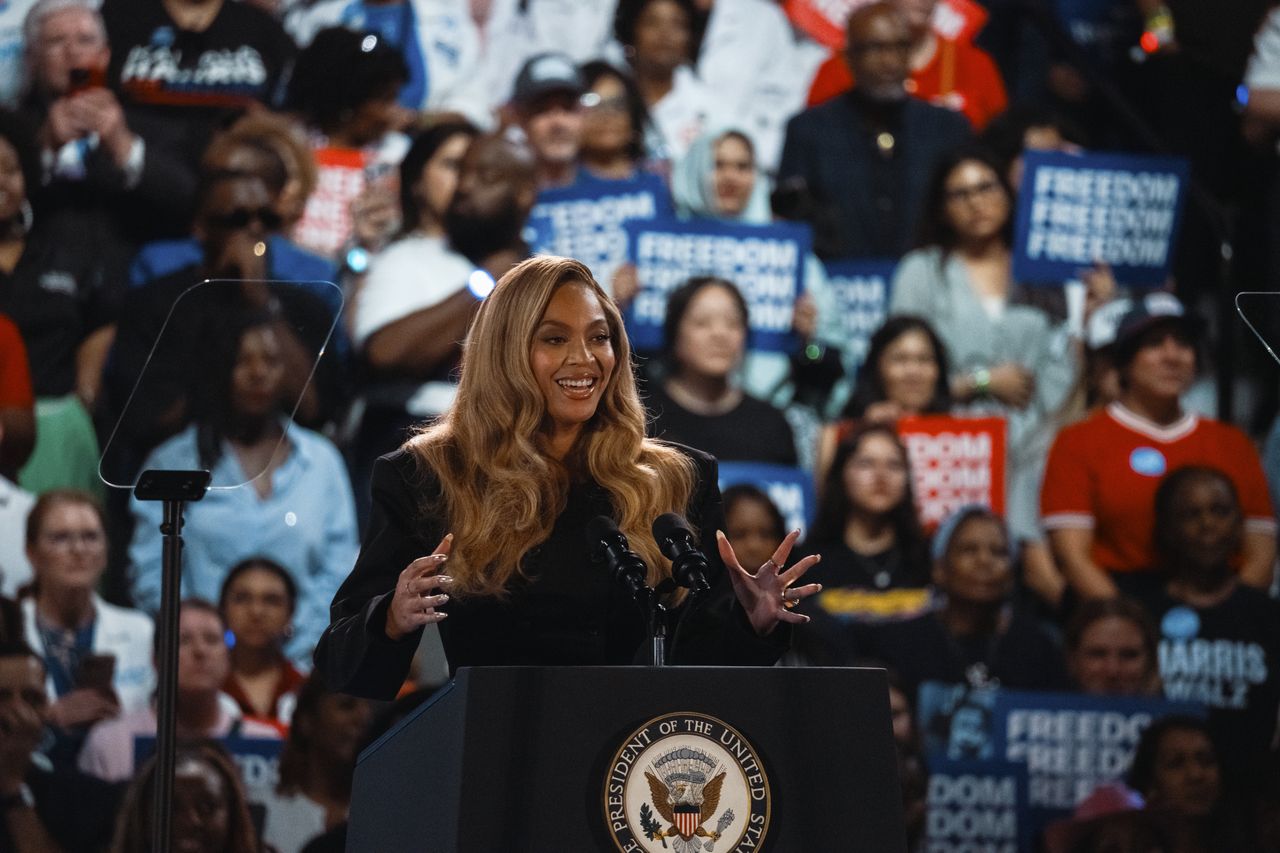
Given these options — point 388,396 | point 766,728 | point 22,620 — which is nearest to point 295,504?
point 388,396

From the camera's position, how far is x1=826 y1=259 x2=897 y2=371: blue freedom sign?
717 cm

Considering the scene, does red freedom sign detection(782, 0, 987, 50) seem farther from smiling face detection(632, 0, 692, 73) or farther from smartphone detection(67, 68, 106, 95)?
smartphone detection(67, 68, 106, 95)

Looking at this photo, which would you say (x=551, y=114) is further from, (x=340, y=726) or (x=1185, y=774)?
(x=1185, y=774)

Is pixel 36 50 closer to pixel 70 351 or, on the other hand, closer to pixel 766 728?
pixel 70 351

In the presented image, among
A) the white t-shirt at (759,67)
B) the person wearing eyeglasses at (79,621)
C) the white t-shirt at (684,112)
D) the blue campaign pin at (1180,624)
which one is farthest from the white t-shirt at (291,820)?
the white t-shirt at (759,67)

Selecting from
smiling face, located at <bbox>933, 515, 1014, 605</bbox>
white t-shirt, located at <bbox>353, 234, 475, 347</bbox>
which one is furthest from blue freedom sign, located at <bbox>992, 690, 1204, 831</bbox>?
white t-shirt, located at <bbox>353, 234, 475, 347</bbox>

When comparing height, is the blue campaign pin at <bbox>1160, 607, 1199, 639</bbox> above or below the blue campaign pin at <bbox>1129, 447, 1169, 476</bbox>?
below

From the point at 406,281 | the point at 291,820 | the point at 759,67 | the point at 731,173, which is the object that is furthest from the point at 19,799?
the point at 759,67

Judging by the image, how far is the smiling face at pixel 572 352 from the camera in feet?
9.81

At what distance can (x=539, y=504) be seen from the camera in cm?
297

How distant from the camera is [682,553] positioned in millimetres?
2541

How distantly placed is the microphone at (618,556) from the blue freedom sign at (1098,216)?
4626 millimetres

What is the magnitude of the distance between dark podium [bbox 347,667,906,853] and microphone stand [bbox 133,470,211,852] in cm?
58

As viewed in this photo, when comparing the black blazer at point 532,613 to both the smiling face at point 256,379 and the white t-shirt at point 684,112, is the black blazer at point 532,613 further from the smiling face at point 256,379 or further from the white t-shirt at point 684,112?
the white t-shirt at point 684,112
